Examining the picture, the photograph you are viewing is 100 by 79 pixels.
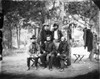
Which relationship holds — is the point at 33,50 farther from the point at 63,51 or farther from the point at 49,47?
the point at 63,51

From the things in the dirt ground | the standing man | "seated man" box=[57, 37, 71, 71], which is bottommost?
the dirt ground

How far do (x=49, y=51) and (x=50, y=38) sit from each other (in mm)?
389

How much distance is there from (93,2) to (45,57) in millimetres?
2174

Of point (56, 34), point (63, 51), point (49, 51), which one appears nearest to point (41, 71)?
point (49, 51)

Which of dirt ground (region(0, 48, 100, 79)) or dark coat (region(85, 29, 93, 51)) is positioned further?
dark coat (region(85, 29, 93, 51))

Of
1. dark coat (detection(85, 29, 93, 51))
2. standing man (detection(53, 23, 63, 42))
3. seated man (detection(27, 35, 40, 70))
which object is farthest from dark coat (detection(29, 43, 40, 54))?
dark coat (detection(85, 29, 93, 51))

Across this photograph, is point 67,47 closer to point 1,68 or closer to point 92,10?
point 92,10

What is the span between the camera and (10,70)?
551cm

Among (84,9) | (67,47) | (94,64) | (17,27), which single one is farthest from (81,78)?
(17,27)

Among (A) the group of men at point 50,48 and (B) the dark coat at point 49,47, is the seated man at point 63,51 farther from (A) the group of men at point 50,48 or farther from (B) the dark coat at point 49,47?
(B) the dark coat at point 49,47

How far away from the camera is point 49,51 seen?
5.57 meters

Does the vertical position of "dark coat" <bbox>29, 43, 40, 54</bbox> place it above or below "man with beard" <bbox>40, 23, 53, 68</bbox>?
below

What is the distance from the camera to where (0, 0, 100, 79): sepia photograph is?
5523mm

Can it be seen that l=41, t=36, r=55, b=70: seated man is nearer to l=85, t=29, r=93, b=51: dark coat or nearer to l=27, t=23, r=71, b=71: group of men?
l=27, t=23, r=71, b=71: group of men
